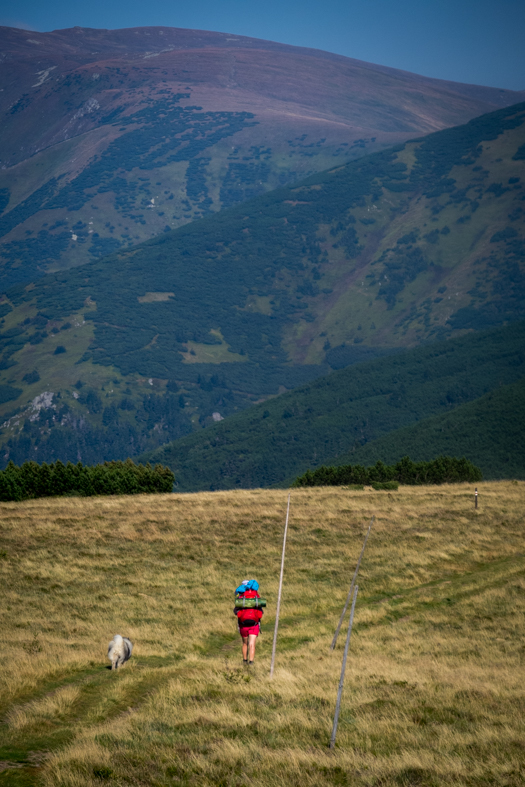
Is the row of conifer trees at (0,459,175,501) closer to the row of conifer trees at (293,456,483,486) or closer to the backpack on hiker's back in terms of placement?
the row of conifer trees at (293,456,483,486)

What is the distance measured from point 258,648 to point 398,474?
Result: 6764 centimetres

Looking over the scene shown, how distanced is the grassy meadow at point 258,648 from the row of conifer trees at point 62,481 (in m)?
8.48

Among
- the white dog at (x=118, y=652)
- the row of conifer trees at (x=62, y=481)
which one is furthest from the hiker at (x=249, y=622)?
the row of conifer trees at (x=62, y=481)

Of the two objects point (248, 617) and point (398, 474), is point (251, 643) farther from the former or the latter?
point (398, 474)

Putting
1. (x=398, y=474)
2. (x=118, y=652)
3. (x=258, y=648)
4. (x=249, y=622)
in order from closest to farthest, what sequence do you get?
1. (x=118, y=652)
2. (x=249, y=622)
3. (x=258, y=648)
4. (x=398, y=474)

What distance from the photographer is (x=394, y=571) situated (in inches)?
1341

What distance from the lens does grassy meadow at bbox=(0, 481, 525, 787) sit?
11.8m

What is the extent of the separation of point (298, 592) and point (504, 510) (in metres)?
23.7

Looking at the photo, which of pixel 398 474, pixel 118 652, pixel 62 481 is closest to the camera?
pixel 118 652

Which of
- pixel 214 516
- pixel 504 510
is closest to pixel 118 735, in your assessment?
pixel 214 516

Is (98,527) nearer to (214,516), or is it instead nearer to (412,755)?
(214,516)

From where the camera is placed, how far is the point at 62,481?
192 ft

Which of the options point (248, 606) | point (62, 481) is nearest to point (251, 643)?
point (248, 606)

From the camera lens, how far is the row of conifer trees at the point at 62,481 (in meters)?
55.3
